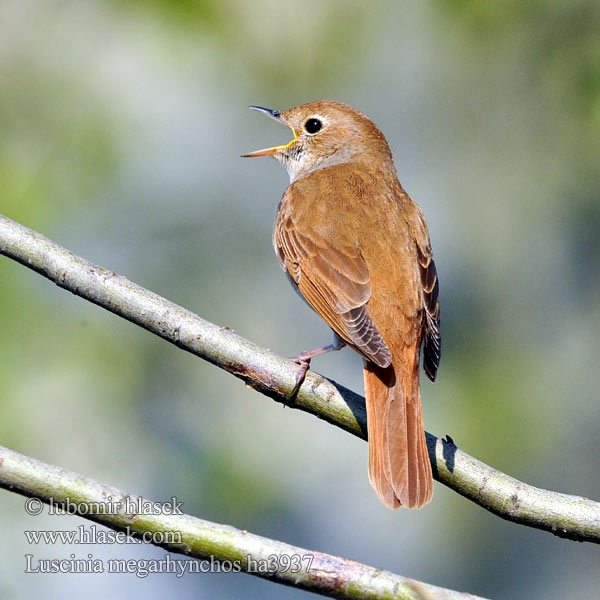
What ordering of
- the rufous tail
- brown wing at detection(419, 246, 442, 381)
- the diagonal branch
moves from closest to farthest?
the diagonal branch → the rufous tail → brown wing at detection(419, 246, 442, 381)

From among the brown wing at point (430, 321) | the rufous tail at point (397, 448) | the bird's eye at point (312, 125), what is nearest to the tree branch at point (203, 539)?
the rufous tail at point (397, 448)

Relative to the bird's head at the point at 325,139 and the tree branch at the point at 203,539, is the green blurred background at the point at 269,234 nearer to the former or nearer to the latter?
the bird's head at the point at 325,139

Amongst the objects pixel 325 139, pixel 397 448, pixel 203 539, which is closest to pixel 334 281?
pixel 397 448

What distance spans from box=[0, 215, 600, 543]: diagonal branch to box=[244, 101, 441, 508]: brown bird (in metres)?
0.11

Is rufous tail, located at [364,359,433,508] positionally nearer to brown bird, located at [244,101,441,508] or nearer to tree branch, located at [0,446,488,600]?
brown bird, located at [244,101,441,508]

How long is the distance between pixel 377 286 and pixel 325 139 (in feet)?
5.55

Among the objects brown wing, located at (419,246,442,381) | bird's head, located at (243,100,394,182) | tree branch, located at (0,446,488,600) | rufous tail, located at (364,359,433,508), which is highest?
bird's head, located at (243,100,394,182)

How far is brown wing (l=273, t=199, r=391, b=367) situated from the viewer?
4309 mm

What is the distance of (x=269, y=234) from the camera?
6.84m

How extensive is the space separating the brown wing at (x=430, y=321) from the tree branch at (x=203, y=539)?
173 centimetres

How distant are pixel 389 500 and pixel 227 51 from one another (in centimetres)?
433

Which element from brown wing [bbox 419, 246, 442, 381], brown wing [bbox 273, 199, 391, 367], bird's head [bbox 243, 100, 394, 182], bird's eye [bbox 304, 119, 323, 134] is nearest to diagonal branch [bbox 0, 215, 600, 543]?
brown wing [bbox 273, 199, 391, 367]

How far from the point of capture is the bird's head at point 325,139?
5.93 m

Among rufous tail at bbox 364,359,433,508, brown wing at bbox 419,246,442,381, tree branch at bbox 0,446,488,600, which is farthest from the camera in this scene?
brown wing at bbox 419,246,442,381
